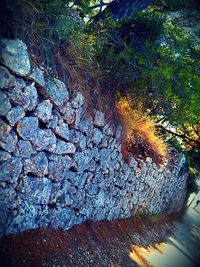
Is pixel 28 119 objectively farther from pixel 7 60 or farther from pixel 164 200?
pixel 164 200

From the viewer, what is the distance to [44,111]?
498 centimetres

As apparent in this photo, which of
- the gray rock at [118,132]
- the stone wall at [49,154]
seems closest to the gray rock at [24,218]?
the stone wall at [49,154]

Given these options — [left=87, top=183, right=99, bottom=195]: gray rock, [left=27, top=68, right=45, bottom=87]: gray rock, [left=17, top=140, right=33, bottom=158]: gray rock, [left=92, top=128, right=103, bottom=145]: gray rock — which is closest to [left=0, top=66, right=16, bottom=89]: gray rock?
[left=27, top=68, right=45, bottom=87]: gray rock

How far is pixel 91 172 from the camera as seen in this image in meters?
6.84

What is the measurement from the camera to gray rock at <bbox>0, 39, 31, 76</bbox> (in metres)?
4.10

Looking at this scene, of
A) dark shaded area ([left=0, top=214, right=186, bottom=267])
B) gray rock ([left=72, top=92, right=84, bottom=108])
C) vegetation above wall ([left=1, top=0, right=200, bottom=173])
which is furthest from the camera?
gray rock ([left=72, top=92, right=84, bottom=108])

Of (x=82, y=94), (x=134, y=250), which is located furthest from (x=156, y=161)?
(x=82, y=94)

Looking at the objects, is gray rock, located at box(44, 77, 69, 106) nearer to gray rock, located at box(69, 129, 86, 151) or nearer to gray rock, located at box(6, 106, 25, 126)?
gray rock, located at box(6, 106, 25, 126)

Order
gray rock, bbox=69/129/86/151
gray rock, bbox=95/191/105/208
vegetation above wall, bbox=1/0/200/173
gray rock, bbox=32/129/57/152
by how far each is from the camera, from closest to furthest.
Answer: gray rock, bbox=32/129/57/152, vegetation above wall, bbox=1/0/200/173, gray rock, bbox=69/129/86/151, gray rock, bbox=95/191/105/208

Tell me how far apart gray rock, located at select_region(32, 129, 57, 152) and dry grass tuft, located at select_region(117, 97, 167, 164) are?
2461 mm

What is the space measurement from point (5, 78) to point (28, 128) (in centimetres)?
93

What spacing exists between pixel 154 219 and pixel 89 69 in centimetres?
785

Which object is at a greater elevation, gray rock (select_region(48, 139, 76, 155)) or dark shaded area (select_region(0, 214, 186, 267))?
gray rock (select_region(48, 139, 76, 155))

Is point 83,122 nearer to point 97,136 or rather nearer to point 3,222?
point 97,136
